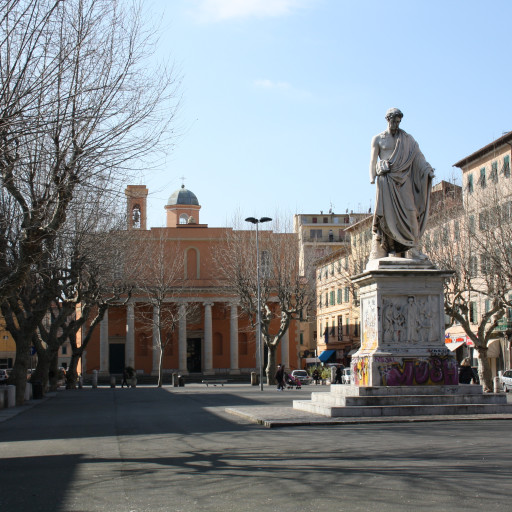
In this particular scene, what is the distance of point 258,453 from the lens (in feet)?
37.0

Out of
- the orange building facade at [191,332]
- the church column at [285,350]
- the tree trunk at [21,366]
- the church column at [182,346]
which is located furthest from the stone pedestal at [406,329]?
the church column at [285,350]

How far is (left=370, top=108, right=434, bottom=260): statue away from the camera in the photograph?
17.5 meters

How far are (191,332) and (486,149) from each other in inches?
1404

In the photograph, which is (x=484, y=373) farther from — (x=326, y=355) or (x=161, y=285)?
(x=326, y=355)

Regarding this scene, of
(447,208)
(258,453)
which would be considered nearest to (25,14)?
(258,453)

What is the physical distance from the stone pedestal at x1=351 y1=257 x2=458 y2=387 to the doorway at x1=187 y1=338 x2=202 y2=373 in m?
60.9

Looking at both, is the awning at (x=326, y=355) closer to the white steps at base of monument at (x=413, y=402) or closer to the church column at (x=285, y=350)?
the church column at (x=285, y=350)

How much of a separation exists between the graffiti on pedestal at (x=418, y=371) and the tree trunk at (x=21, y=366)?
17.8m

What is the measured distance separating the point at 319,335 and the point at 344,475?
7616cm

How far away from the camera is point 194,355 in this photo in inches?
3046

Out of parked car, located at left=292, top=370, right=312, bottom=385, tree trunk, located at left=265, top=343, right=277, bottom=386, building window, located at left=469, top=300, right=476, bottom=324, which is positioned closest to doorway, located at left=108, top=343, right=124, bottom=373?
parked car, located at left=292, top=370, right=312, bottom=385

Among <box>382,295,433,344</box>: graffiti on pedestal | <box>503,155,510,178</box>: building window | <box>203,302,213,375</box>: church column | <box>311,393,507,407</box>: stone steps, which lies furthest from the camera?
<box>203,302,213,375</box>: church column

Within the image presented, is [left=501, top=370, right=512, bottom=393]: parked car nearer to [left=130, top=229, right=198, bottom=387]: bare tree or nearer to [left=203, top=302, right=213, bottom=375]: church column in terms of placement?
[left=130, top=229, right=198, bottom=387]: bare tree

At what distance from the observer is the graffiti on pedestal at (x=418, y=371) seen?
1669 cm
